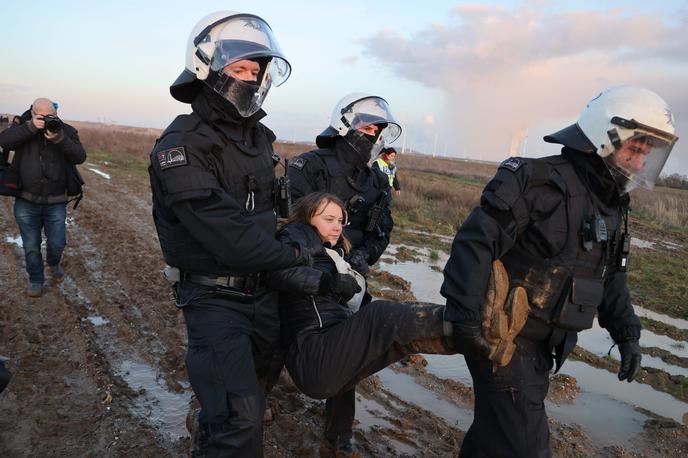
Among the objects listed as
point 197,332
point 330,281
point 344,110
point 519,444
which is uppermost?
point 344,110

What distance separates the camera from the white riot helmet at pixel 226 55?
304 cm

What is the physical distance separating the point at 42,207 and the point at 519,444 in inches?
242

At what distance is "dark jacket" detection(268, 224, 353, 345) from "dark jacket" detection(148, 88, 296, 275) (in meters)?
0.15

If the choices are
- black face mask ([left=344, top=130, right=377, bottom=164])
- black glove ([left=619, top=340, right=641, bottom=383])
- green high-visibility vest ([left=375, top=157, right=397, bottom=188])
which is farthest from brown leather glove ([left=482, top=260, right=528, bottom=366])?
green high-visibility vest ([left=375, top=157, right=397, bottom=188])

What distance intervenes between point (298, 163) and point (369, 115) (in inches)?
29.0

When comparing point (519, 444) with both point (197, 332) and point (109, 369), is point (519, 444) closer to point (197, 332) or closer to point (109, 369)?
point (197, 332)

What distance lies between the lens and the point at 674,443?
436 cm

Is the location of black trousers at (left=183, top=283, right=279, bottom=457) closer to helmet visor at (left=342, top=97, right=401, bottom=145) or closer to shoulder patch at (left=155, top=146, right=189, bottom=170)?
shoulder patch at (left=155, top=146, right=189, bottom=170)

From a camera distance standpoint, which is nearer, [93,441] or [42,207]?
[93,441]

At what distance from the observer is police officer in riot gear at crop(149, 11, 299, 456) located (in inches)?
107

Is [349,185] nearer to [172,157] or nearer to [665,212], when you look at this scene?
[172,157]

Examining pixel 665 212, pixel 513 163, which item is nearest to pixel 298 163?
pixel 513 163

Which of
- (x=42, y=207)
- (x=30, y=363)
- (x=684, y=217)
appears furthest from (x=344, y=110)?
(x=684, y=217)

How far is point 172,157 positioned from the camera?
2.73m
